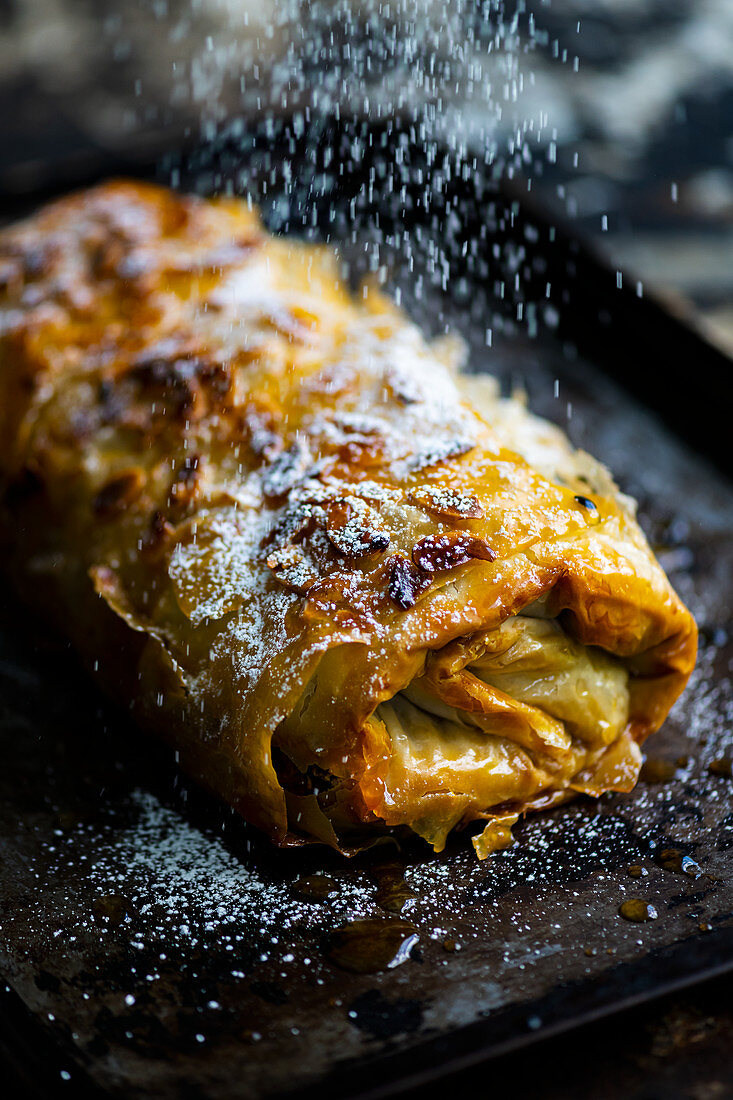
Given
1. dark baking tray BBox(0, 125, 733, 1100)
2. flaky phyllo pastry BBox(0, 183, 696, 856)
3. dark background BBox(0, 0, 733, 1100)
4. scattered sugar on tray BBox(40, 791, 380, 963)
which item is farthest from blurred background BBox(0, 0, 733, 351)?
scattered sugar on tray BBox(40, 791, 380, 963)

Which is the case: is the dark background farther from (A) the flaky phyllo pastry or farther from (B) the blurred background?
(A) the flaky phyllo pastry

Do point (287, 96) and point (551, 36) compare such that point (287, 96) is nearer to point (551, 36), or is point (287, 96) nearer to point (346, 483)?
point (551, 36)

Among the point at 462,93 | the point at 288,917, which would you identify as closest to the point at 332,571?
the point at 288,917

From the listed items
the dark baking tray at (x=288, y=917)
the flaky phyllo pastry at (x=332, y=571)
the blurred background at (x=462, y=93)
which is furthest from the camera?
the blurred background at (x=462, y=93)

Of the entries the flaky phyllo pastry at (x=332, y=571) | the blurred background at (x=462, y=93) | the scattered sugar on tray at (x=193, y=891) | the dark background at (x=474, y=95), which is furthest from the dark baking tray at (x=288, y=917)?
the blurred background at (x=462, y=93)

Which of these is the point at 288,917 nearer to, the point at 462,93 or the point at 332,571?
the point at 332,571

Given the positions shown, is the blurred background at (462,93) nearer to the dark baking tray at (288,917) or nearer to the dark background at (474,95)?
the dark background at (474,95)
